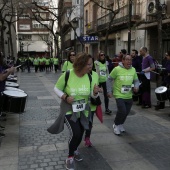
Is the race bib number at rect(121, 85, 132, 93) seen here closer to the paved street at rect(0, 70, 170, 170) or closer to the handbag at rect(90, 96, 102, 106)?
the paved street at rect(0, 70, 170, 170)

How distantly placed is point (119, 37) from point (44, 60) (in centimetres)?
1071

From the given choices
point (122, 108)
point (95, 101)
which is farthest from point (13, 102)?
point (95, 101)

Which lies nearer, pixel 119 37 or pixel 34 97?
pixel 34 97

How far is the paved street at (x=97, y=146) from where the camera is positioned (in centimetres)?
448

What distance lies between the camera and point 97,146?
5.31 meters

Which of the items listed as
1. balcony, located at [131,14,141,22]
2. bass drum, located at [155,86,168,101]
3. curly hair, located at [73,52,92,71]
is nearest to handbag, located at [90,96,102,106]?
curly hair, located at [73,52,92,71]

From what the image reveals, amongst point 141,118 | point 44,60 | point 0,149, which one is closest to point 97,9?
point 44,60

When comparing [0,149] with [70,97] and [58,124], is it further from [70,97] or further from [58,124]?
[70,97]

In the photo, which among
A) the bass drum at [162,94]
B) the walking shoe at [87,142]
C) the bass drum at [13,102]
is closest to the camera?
the walking shoe at [87,142]

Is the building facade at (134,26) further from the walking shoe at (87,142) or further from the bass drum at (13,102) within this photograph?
the walking shoe at (87,142)

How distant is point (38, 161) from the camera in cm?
459

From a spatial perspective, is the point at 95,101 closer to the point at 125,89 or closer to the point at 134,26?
the point at 125,89

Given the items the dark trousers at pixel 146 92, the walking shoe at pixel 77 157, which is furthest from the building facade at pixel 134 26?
the walking shoe at pixel 77 157

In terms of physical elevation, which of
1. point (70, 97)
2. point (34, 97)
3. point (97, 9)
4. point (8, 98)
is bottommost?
point (34, 97)
